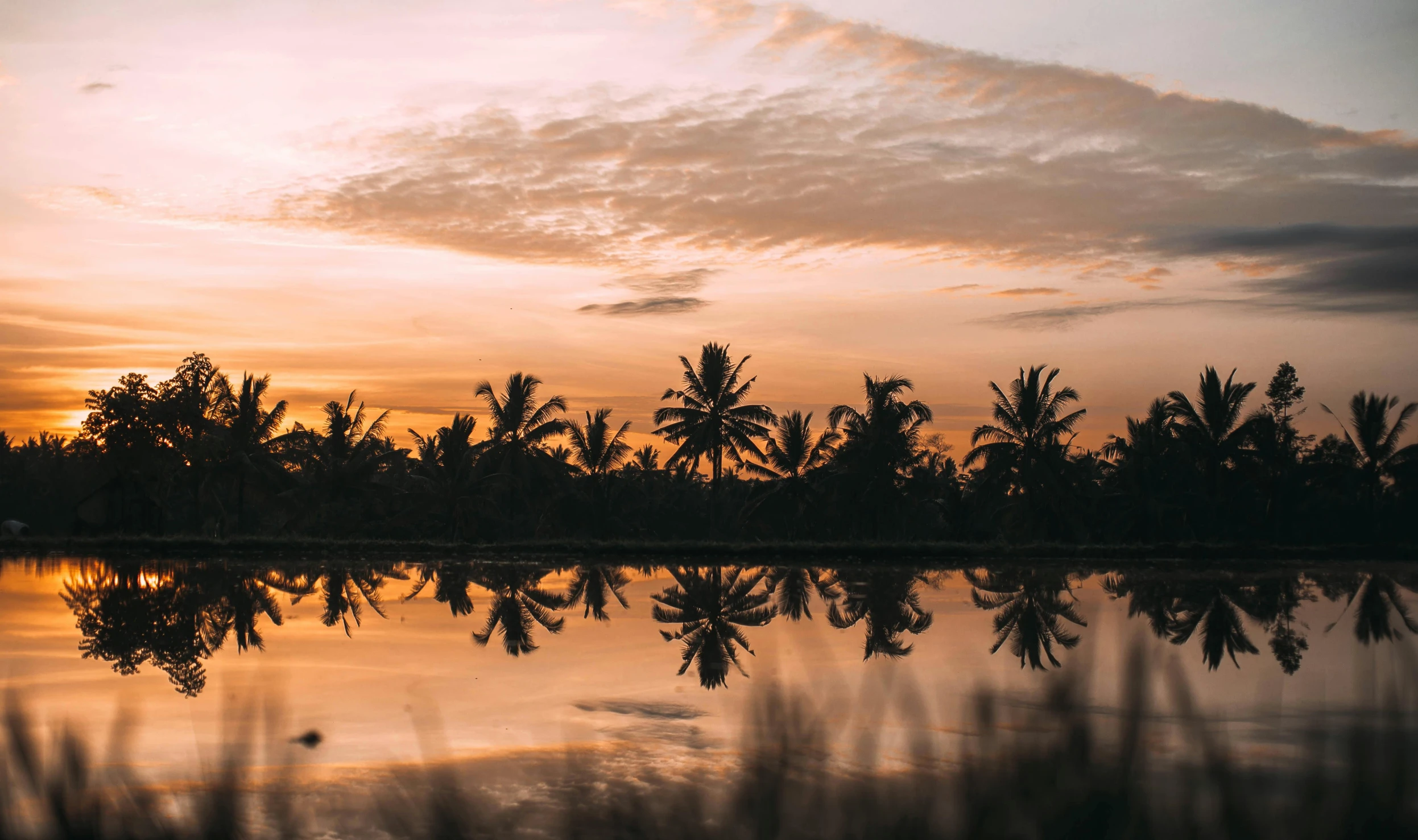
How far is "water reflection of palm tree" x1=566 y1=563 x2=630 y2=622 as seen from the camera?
16297 millimetres

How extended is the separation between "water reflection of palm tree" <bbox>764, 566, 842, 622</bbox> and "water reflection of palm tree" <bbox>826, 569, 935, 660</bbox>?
0.25 m

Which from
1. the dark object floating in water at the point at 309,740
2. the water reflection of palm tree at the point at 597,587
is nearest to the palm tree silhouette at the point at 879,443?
the water reflection of palm tree at the point at 597,587

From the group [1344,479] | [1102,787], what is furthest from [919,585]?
[1344,479]

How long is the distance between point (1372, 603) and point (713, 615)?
11.7 m

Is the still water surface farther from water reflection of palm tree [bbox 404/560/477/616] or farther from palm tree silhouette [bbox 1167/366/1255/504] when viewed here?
palm tree silhouette [bbox 1167/366/1255/504]

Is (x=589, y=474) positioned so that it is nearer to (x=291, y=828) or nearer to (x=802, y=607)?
(x=802, y=607)

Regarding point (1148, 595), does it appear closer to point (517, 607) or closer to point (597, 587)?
point (597, 587)

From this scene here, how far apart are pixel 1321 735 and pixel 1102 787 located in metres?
4.00

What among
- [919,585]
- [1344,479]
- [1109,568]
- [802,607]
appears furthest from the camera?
[1344,479]

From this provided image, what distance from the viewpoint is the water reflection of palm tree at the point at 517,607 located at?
1258cm

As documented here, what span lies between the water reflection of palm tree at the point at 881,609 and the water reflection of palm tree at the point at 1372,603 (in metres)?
5.51

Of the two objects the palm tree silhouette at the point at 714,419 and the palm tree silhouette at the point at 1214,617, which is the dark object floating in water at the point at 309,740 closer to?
the palm tree silhouette at the point at 1214,617

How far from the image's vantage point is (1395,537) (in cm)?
3753

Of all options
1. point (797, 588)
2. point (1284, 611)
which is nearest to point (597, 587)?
point (797, 588)
